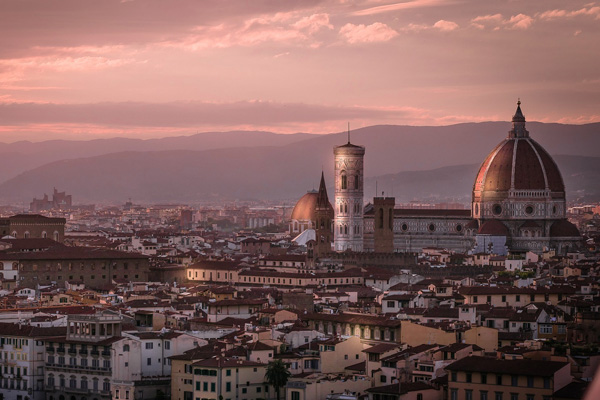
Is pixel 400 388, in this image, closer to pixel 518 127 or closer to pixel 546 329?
pixel 546 329

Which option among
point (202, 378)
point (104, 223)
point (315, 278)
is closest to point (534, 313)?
point (202, 378)

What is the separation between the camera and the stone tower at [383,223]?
348 feet

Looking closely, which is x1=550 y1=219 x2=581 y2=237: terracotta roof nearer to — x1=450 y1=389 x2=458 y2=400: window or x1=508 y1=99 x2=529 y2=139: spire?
x1=508 y1=99 x2=529 y2=139: spire

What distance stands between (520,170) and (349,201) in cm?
1185

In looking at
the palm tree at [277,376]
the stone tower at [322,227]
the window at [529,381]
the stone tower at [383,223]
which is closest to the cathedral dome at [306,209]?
the stone tower at [383,223]

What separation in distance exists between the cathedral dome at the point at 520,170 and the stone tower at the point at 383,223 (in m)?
6.62

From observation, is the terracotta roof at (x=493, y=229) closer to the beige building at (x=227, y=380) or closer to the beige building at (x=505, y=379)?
the beige building at (x=227, y=380)

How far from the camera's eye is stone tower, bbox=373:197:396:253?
106m

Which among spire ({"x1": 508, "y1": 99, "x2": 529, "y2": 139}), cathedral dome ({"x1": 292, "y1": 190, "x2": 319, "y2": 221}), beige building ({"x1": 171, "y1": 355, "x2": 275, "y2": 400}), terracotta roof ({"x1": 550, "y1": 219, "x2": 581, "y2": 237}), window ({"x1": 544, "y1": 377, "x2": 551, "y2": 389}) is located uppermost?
spire ({"x1": 508, "y1": 99, "x2": 529, "y2": 139})

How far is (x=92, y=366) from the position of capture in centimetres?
4325

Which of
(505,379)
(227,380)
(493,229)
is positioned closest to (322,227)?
(493,229)

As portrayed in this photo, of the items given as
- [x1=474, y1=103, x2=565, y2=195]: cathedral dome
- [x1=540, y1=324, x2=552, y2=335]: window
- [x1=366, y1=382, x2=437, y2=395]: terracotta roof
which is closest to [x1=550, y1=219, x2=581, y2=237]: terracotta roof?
[x1=474, y1=103, x2=565, y2=195]: cathedral dome

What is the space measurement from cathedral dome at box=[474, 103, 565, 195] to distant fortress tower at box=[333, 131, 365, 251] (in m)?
8.65

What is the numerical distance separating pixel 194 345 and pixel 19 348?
5626 millimetres
